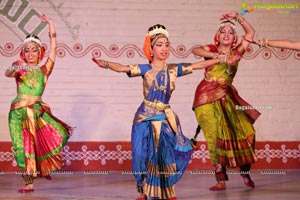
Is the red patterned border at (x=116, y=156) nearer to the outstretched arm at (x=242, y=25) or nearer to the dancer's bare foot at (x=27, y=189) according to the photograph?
the dancer's bare foot at (x=27, y=189)

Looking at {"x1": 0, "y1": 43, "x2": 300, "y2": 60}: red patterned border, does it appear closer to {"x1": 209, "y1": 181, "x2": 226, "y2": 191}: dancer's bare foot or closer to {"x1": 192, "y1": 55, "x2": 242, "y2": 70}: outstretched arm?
{"x1": 192, "y1": 55, "x2": 242, "y2": 70}: outstretched arm

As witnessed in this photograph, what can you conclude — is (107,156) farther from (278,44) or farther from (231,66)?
(278,44)

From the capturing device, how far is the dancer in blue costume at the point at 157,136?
5.83m

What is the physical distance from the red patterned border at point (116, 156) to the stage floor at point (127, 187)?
15 centimetres

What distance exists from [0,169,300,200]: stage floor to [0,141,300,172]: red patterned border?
0.15 meters

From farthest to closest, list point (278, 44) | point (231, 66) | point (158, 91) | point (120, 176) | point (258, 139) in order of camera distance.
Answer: point (258, 139) → point (120, 176) → point (231, 66) → point (158, 91) → point (278, 44)

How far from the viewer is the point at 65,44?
8.29 metres

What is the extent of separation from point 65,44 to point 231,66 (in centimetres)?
214

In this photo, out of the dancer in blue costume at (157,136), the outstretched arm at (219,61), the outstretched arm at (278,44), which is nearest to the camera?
the outstretched arm at (278,44)

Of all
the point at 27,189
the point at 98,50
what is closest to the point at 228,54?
the point at 98,50

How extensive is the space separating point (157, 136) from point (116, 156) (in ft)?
8.56

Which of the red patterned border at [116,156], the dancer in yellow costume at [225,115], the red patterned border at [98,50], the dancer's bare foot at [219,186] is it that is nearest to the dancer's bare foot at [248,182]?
the dancer in yellow costume at [225,115]

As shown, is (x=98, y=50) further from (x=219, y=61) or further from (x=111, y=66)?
(x=111, y=66)

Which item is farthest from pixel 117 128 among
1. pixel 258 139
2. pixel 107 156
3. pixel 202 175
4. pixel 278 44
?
pixel 278 44
